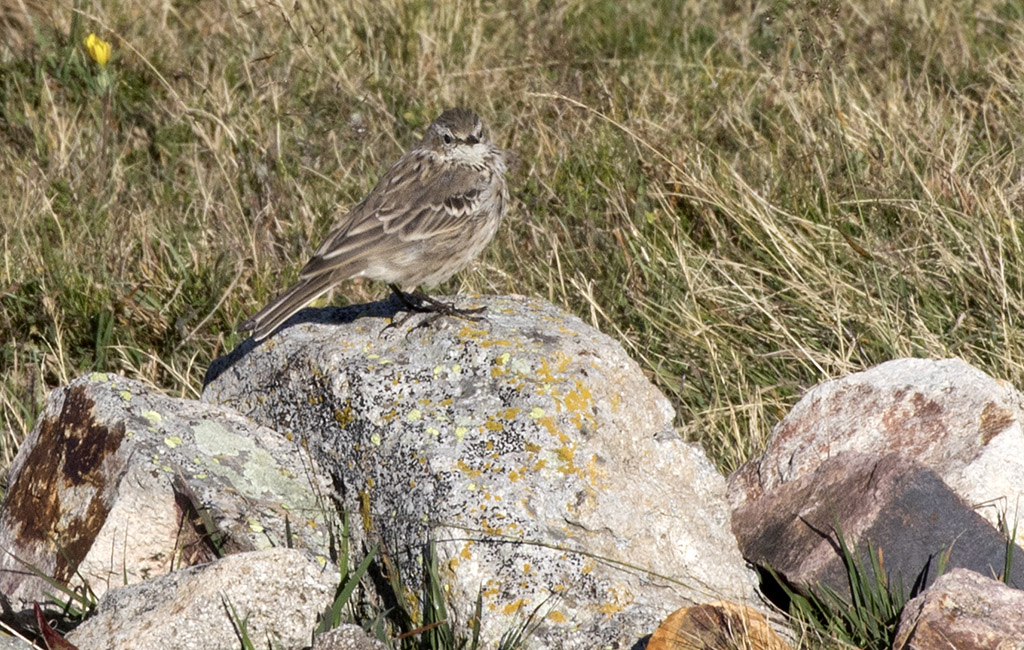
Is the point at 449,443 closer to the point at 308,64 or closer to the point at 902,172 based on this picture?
the point at 902,172

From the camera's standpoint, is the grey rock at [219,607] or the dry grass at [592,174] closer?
the grey rock at [219,607]

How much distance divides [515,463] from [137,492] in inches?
50.8

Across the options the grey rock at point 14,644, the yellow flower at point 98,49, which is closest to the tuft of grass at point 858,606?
the grey rock at point 14,644

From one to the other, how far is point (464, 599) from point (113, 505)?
4.12ft

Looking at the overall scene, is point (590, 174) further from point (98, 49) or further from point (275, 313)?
point (98, 49)

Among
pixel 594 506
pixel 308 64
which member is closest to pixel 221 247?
pixel 308 64

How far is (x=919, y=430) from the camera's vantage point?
180 inches

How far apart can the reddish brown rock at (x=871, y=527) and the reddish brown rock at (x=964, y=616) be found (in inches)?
15.2

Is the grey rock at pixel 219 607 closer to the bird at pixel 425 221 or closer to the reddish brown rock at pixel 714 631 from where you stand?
the reddish brown rock at pixel 714 631

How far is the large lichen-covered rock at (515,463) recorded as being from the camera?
3939mm

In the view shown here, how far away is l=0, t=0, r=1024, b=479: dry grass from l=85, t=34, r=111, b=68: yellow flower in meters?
0.21

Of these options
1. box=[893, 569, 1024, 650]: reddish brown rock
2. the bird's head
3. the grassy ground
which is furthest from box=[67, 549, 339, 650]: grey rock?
the bird's head

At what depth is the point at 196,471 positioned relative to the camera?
438 cm

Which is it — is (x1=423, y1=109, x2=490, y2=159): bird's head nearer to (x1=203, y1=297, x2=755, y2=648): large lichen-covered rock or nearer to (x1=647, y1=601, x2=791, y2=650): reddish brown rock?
(x1=203, y1=297, x2=755, y2=648): large lichen-covered rock
